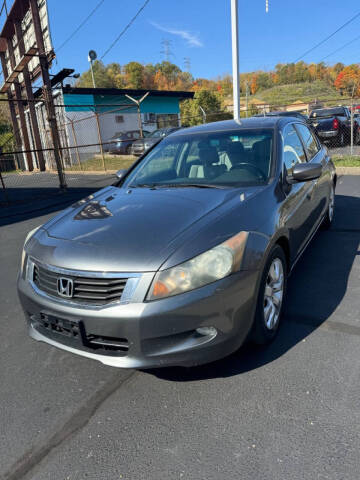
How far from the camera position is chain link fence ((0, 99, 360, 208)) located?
12.4m

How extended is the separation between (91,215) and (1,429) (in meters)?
1.45

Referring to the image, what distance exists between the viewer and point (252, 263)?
2178 mm

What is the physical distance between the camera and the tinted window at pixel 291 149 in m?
3.24

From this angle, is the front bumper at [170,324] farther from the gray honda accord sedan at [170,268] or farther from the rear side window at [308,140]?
the rear side window at [308,140]

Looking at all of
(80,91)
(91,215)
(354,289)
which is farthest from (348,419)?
(80,91)

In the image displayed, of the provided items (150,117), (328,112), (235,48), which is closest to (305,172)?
(235,48)

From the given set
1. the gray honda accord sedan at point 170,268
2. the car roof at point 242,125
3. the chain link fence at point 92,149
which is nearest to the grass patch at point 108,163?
the chain link fence at point 92,149

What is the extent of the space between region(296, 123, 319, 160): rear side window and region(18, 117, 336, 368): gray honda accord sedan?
113cm

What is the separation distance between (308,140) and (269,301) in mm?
2518

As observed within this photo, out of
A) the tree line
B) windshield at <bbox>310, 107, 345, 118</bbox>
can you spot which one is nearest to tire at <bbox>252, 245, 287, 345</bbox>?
windshield at <bbox>310, 107, 345, 118</bbox>

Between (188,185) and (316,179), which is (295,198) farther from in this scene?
(188,185)

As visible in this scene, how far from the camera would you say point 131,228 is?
231 cm

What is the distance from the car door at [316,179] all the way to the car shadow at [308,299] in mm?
461

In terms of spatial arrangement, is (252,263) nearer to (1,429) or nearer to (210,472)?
(210,472)
